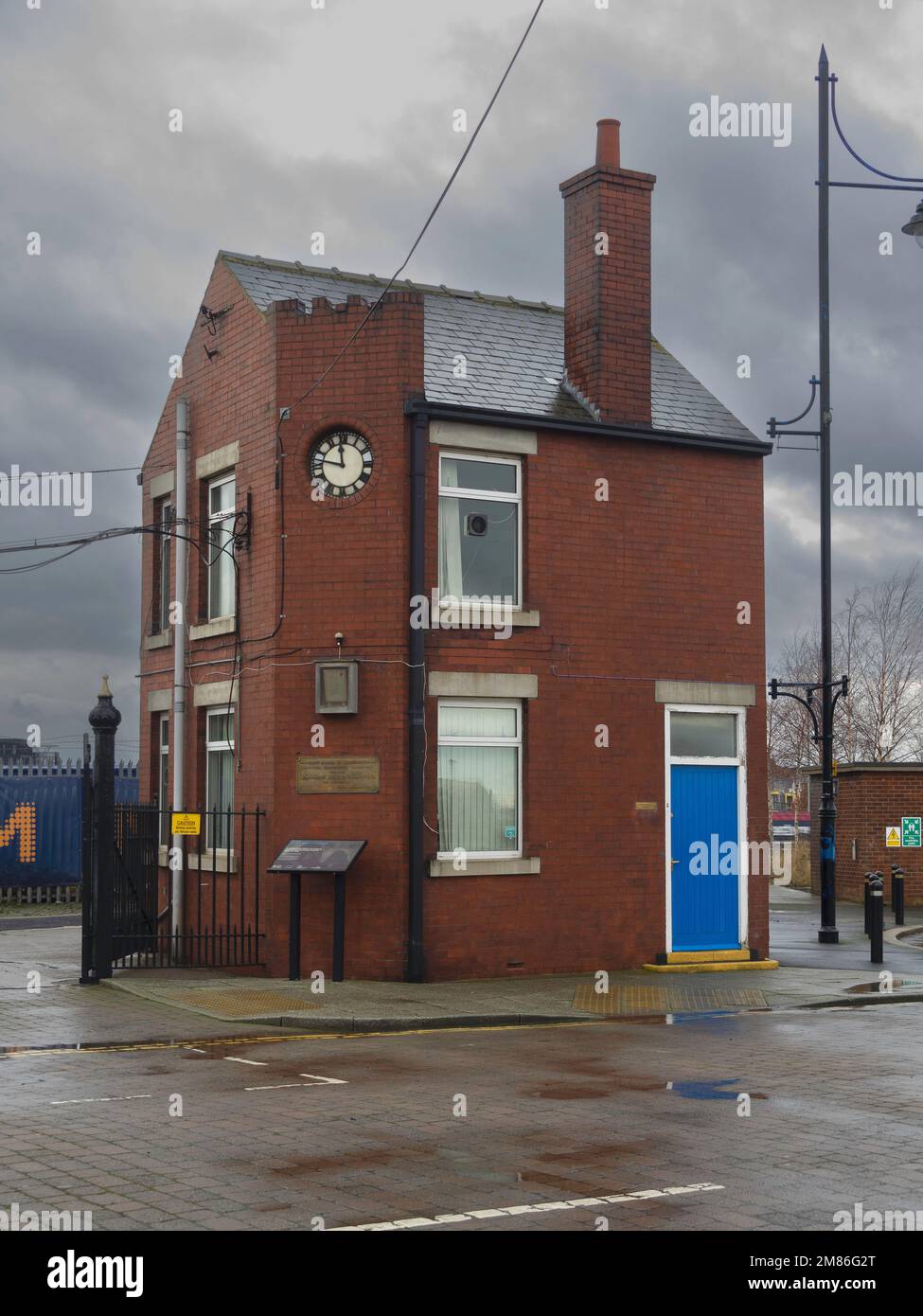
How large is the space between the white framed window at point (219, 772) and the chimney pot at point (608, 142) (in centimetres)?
858

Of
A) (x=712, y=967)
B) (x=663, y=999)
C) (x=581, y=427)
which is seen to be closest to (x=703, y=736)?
(x=712, y=967)

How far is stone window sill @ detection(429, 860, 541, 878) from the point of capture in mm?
16719

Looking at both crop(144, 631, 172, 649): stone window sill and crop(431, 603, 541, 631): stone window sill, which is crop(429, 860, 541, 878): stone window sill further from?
crop(144, 631, 172, 649): stone window sill

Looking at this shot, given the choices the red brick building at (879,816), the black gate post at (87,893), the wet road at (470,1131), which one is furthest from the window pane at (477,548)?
the red brick building at (879,816)

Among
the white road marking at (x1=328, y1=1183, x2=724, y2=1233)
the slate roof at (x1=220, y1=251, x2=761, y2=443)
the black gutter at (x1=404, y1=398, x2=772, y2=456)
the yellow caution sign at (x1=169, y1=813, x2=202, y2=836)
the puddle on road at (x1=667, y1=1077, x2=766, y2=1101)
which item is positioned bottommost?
the puddle on road at (x1=667, y1=1077, x2=766, y2=1101)

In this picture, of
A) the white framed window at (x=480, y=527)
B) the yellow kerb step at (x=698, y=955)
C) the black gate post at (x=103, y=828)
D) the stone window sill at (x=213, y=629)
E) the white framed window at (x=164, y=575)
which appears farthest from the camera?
the white framed window at (x=164, y=575)

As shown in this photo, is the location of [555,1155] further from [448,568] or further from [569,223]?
[569,223]

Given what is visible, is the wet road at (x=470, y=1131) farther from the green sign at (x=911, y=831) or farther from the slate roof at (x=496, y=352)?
the green sign at (x=911, y=831)

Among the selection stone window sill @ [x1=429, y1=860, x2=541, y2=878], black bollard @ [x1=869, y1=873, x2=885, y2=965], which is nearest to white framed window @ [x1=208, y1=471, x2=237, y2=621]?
stone window sill @ [x1=429, y1=860, x2=541, y2=878]

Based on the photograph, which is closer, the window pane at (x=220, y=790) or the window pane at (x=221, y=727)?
the window pane at (x=221, y=727)

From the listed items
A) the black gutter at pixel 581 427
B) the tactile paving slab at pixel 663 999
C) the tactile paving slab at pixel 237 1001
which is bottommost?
the tactile paving slab at pixel 663 999

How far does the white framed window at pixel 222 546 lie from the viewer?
1881 centimetres

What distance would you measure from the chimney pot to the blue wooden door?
7.89m
